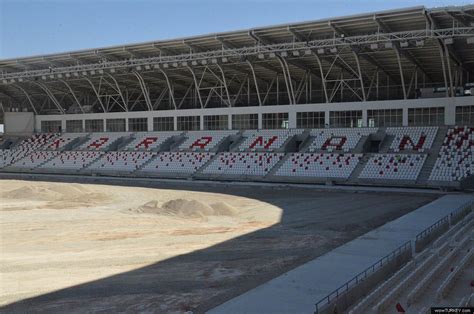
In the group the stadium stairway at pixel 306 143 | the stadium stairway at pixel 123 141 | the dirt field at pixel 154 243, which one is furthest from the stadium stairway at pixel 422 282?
the stadium stairway at pixel 123 141

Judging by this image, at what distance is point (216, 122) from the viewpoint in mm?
49188

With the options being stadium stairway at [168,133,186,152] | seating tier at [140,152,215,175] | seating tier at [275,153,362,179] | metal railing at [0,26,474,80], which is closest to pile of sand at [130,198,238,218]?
seating tier at [275,153,362,179]

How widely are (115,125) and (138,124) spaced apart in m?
3.64

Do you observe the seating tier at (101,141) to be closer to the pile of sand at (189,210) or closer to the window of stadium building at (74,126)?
the window of stadium building at (74,126)

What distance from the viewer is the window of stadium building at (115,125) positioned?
181 ft

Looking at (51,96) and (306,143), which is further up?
(51,96)

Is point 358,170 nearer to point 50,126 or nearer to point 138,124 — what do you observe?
point 138,124

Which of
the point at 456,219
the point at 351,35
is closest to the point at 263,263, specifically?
the point at 456,219

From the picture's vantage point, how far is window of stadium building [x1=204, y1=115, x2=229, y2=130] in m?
48.8

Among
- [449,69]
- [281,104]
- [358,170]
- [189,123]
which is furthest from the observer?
[189,123]

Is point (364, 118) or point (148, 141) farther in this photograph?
point (148, 141)

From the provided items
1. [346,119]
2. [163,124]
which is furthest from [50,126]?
[346,119]

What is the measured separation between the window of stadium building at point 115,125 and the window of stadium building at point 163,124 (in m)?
4.70

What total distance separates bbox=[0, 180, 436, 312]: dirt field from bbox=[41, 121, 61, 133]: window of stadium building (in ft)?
108
